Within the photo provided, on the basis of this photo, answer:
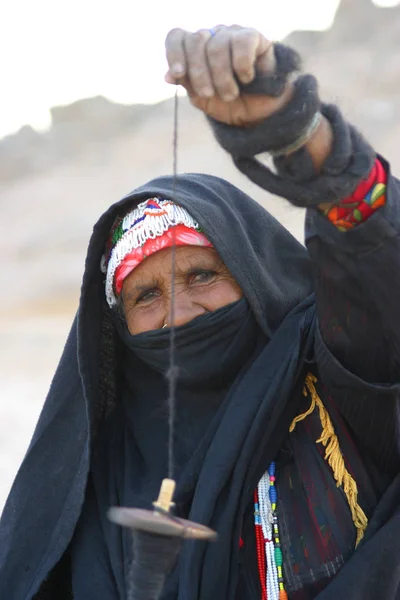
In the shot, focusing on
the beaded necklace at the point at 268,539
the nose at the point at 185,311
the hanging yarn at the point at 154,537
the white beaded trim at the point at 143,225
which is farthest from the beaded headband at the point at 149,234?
the hanging yarn at the point at 154,537

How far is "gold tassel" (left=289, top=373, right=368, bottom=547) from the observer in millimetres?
2072

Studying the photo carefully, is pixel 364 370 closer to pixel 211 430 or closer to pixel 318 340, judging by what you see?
pixel 318 340

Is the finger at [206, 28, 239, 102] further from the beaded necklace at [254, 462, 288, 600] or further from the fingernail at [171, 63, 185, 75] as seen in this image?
the beaded necklace at [254, 462, 288, 600]

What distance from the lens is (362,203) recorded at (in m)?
1.78

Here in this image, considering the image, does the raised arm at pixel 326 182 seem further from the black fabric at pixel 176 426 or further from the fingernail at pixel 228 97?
the black fabric at pixel 176 426

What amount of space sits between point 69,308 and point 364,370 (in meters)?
6.14

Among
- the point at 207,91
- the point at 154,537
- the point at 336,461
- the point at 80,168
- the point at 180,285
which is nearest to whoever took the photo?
the point at 154,537

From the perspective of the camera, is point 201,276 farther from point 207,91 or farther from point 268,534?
point 207,91

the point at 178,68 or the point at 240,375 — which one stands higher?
the point at 178,68

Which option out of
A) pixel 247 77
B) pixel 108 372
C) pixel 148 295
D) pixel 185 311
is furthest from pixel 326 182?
pixel 108 372

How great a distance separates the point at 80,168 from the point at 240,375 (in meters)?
7.69

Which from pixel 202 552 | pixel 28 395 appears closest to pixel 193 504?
pixel 202 552

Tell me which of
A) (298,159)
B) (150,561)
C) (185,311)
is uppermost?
(298,159)

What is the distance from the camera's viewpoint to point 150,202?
2541mm
